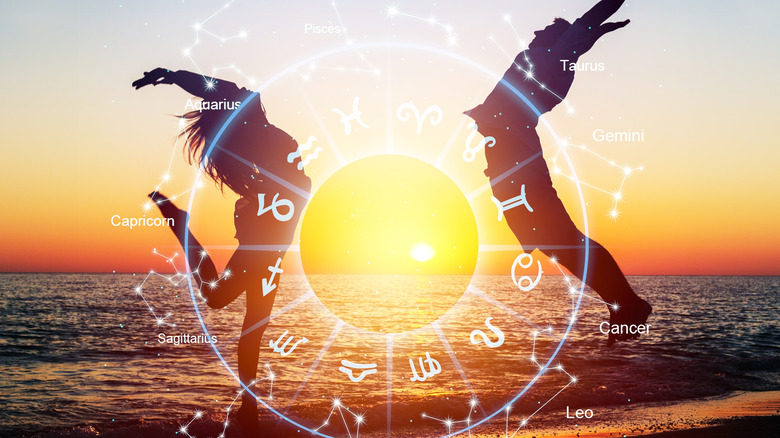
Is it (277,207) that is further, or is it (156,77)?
(277,207)

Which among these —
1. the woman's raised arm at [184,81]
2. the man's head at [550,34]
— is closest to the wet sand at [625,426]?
the woman's raised arm at [184,81]

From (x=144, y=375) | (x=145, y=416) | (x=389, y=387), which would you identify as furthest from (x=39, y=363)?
(x=389, y=387)

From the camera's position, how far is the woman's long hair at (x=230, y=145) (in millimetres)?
5531

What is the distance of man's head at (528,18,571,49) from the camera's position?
147 inches

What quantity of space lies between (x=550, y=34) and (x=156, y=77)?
335cm

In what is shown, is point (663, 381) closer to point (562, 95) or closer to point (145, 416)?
point (145, 416)

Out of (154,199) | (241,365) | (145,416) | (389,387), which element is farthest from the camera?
(389,387)

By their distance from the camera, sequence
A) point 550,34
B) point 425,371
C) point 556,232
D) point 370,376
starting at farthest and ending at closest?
1. point 370,376
2. point 425,371
3. point 550,34
4. point 556,232

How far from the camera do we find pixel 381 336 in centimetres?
3169

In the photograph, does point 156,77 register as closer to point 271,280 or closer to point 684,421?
point 271,280

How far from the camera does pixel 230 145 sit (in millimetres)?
5613

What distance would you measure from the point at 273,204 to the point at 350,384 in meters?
13.2

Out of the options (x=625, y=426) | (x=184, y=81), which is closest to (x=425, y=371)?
(x=625, y=426)

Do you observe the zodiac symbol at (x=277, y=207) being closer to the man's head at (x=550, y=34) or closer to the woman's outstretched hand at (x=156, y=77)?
the woman's outstretched hand at (x=156, y=77)
